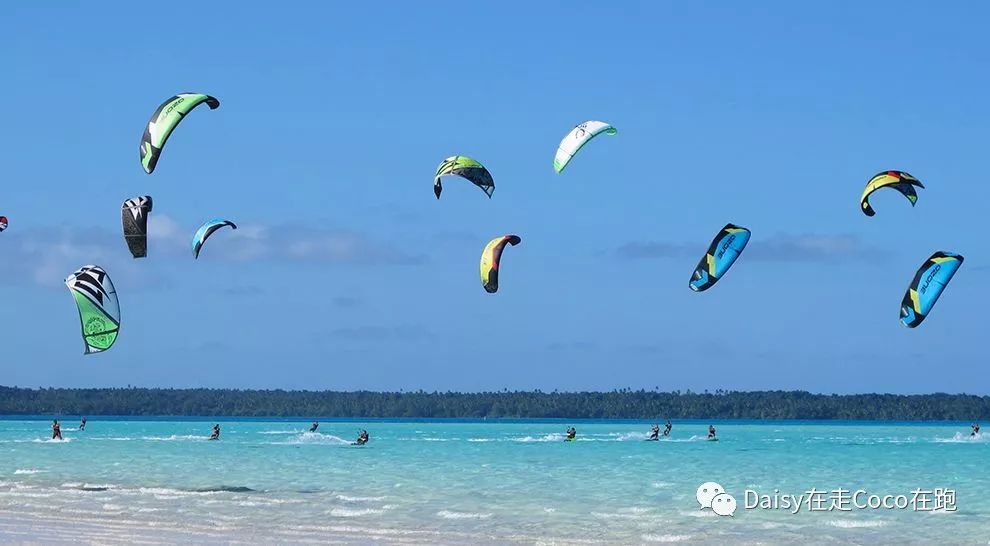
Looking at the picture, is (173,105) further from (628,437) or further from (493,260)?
(628,437)

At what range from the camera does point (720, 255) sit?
24500 mm

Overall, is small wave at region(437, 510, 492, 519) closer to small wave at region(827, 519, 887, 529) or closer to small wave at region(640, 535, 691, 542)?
small wave at region(640, 535, 691, 542)

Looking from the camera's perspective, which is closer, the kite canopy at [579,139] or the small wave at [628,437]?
the kite canopy at [579,139]

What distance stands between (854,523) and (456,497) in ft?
25.1

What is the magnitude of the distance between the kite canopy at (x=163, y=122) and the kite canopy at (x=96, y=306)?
183 cm

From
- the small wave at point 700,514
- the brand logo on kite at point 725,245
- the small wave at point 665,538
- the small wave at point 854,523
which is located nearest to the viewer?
the small wave at point 665,538

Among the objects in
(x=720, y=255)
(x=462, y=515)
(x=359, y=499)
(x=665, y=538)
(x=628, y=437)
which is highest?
(x=720, y=255)

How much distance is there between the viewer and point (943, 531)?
69.6 ft

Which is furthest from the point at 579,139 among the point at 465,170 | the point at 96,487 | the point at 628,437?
the point at 628,437

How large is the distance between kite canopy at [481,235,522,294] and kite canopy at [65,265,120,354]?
21.7 feet

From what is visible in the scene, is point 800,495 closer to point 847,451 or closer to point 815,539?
point 815,539

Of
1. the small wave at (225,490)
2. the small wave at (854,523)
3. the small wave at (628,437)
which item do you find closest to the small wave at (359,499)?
the small wave at (225,490)

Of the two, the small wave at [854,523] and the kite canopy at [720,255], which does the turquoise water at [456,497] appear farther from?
the kite canopy at [720,255]

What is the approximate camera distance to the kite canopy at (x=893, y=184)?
23281mm
